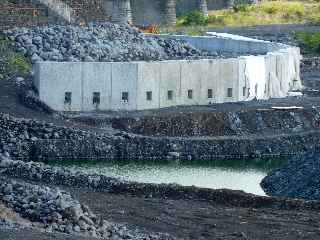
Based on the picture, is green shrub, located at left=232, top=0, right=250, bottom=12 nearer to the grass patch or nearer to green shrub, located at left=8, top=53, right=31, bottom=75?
the grass patch

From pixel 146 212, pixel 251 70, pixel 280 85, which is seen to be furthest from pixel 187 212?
pixel 280 85

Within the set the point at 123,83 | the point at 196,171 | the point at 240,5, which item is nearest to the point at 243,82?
the point at 123,83

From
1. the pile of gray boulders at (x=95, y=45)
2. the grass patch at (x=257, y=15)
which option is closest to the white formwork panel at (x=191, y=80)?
the pile of gray boulders at (x=95, y=45)

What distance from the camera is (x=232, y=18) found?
77000mm

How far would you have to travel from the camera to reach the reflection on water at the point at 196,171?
3269cm

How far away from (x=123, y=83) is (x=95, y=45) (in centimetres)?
516

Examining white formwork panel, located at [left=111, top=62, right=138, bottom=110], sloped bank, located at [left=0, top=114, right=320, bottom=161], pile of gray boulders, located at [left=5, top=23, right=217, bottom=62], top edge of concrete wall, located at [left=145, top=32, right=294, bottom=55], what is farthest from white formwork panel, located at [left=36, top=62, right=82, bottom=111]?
top edge of concrete wall, located at [left=145, top=32, right=294, bottom=55]

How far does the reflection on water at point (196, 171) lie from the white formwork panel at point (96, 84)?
190 inches

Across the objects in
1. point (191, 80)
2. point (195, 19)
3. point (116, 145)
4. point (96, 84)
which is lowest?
point (116, 145)

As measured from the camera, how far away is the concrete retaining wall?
1567 inches

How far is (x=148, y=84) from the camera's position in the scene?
4097cm

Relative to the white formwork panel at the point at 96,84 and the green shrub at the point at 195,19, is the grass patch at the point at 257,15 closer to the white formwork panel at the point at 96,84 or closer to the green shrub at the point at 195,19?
the green shrub at the point at 195,19

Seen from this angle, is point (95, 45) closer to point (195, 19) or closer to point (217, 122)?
point (217, 122)

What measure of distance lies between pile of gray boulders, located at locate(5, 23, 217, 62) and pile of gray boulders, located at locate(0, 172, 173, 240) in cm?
1921
